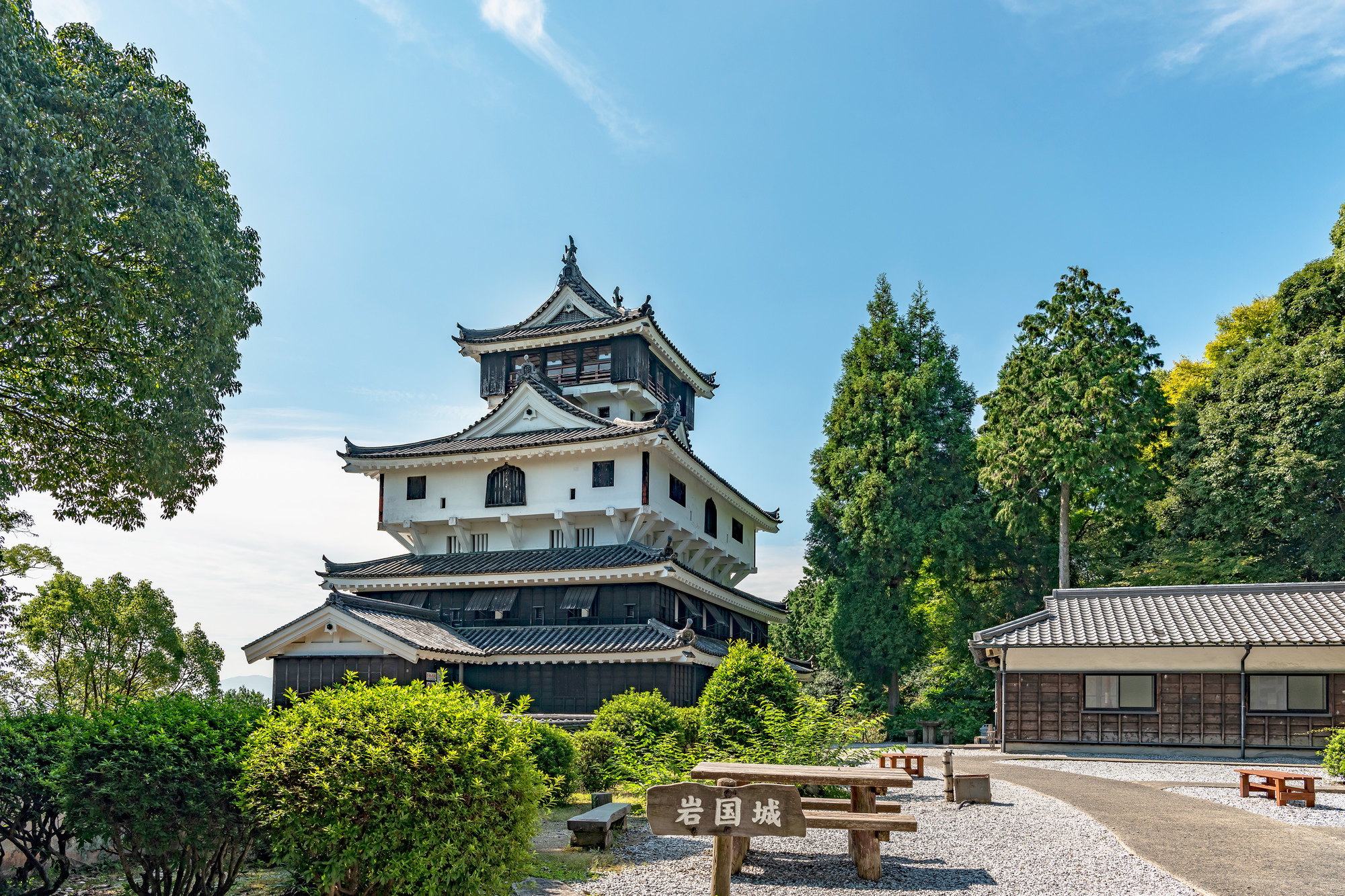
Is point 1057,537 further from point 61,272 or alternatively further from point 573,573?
point 61,272

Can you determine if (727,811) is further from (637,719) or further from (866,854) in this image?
(637,719)

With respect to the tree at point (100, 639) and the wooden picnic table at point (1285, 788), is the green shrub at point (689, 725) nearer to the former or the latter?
the wooden picnic table at point (1285, 788)

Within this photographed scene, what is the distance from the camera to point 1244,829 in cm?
1239

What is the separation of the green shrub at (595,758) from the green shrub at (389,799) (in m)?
10.7

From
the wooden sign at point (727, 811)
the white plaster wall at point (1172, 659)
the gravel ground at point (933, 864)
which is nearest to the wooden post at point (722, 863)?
the wooden sign at point (727, 811)

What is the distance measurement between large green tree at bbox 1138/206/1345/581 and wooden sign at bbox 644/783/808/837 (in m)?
33.2

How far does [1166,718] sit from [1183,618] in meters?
2.92

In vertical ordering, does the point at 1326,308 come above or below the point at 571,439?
above

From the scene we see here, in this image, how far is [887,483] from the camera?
38375mm

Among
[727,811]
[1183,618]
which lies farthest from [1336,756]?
[727,811]

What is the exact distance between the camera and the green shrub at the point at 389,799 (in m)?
7.04

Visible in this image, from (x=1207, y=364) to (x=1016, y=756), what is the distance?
94.5 feet

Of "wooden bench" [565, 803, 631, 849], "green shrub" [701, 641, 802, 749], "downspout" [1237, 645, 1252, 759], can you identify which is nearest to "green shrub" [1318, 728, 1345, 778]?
"downspout" [1237, 645, 1252, 759]

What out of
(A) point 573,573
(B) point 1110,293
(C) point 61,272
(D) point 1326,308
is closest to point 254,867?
(C) point 61,272
